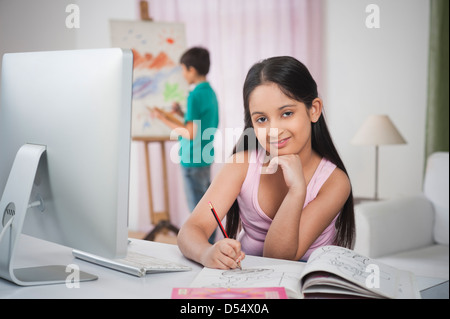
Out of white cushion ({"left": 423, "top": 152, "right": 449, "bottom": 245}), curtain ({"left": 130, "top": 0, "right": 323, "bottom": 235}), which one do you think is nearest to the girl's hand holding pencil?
white cushion ({"left": 423, "top": 152, "right": 449, "bottom": 245})

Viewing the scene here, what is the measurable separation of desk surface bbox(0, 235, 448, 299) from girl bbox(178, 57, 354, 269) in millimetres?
122

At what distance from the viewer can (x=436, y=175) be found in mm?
2492

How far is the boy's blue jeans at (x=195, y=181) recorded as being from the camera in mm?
2973


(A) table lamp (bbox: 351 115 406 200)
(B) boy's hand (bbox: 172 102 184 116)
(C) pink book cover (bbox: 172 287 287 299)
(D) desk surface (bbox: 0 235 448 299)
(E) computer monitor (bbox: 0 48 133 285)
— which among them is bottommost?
(A) table lamp (bbox: 351 115 406 200)

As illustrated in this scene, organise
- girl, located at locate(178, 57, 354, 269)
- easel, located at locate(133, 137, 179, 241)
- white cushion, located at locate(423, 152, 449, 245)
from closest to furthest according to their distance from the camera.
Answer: girl, located at locate(178, 57, 354, 269), white cushion, located at locate(423, 152, 449, 245), easel, located at locate(133, 137, 179, 241)

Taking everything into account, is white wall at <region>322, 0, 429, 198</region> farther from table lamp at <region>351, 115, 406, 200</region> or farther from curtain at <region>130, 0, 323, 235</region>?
table lamp at <region>351, 115, 406, 200</region>

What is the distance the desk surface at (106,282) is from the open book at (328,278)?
50 millimetres

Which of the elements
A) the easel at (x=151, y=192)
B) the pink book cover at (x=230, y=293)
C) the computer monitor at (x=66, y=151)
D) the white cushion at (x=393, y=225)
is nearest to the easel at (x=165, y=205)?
the easel at (x=151, y=192)

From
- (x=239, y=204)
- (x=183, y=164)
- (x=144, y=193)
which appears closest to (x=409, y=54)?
(x=183, y=164)

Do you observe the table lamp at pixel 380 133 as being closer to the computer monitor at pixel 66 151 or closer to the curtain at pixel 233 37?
the curtain at pixel 233 37

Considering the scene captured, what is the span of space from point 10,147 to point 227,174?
1.80 ft

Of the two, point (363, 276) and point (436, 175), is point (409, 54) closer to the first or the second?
point (436, 175)

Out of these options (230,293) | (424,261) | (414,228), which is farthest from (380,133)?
(230,293)

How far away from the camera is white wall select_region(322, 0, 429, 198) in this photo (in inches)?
133
